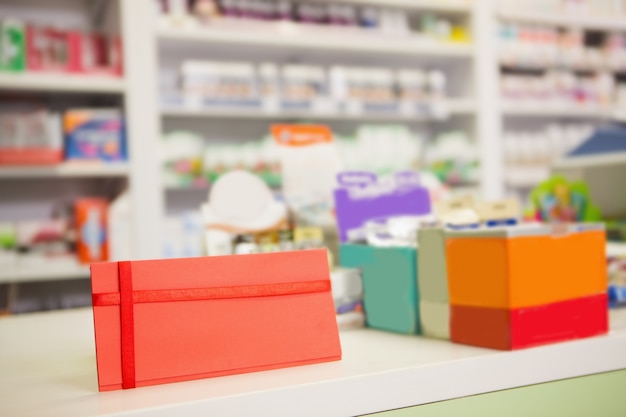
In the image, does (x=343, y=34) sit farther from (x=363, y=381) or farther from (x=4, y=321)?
(x=363, y=381)

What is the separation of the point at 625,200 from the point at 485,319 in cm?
133

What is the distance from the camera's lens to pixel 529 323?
0.78 m

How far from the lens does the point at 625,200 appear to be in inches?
74.7

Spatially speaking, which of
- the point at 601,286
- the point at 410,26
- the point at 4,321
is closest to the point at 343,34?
the point at 410,26

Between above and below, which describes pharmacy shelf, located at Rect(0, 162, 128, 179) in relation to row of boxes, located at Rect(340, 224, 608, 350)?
above

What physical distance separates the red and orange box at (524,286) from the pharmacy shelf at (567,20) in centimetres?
305

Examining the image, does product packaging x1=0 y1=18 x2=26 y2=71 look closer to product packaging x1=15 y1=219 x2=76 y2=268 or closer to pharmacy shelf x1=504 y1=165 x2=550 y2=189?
product packaging x1=15 y1=219 x2=76 y2=268

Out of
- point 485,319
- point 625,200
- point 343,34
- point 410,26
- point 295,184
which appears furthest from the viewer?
point 410,26

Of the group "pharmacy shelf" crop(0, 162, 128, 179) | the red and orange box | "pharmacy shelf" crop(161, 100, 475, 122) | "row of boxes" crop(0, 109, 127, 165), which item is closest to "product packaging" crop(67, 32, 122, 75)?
"row of boxes" crop(0, 109, 127, 165)

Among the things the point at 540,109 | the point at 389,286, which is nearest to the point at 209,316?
the point at 389,286

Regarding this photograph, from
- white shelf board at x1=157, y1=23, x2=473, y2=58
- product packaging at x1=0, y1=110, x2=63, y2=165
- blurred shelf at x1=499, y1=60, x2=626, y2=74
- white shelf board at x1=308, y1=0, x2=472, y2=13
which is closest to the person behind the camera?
product packaging at x1=0, y1=110, x2=63, y2=165

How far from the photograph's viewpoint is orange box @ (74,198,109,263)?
2652 millimetres

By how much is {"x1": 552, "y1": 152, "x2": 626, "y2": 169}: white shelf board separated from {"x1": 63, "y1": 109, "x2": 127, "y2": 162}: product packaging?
1.79 m

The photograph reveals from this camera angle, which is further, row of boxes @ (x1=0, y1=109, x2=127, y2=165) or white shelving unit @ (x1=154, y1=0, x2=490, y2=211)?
white shelving unit @ (x1=154, y1=0, x2=490, y2=211)
